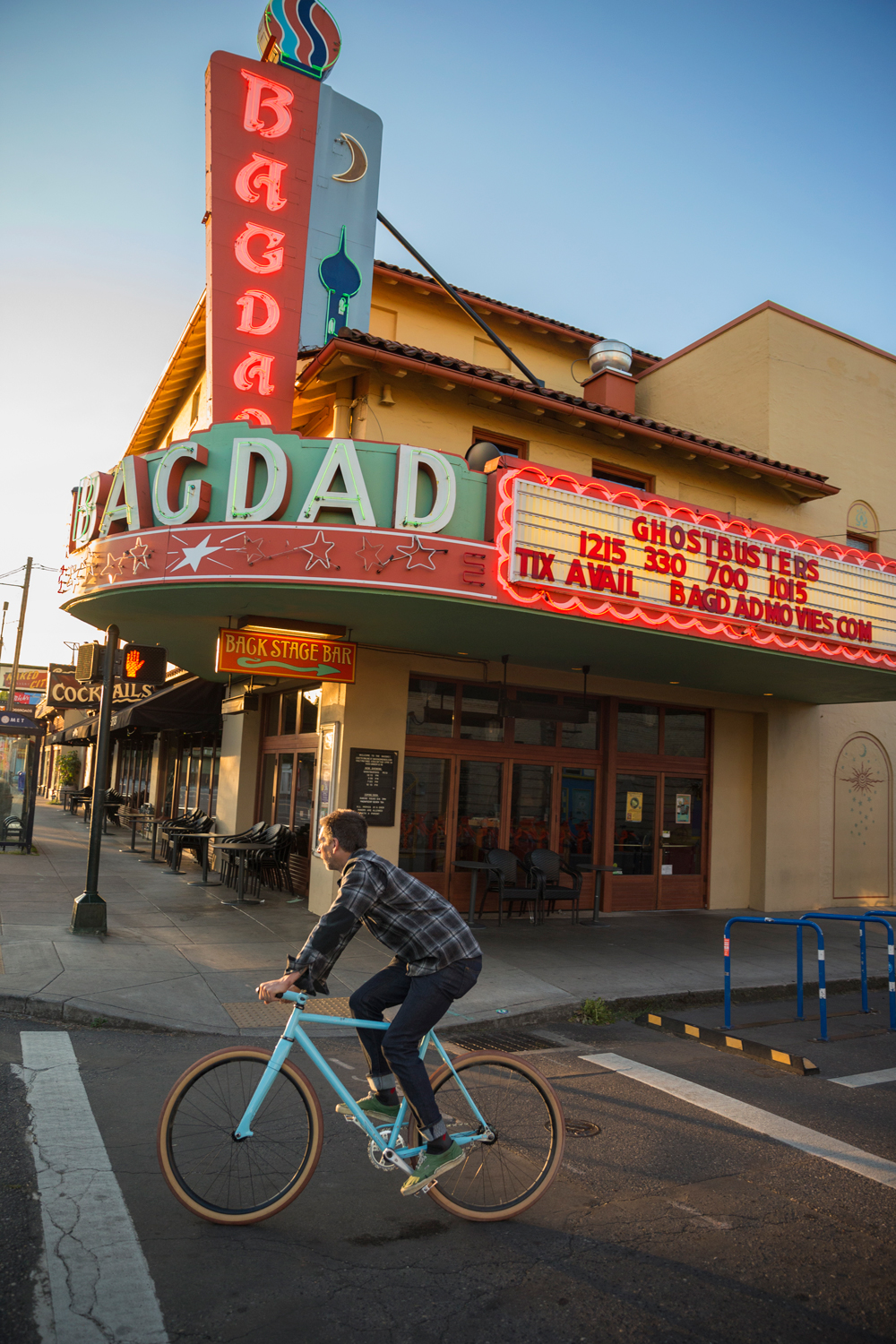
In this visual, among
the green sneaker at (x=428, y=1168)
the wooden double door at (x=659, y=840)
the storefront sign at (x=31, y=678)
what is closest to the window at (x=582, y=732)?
the wooden double door at (x=659, y=840)

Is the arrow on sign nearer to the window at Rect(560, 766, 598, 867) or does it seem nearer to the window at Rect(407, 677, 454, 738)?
the window at Rect(407, 677, 454, 738)

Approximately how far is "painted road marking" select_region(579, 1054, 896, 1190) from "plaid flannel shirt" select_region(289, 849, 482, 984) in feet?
8.64

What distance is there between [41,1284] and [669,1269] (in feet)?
7.87

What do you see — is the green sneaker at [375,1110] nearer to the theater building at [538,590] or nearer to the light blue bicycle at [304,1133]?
the light blue bicycle at [304,1133]

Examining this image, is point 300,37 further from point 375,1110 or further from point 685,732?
point 375,1110

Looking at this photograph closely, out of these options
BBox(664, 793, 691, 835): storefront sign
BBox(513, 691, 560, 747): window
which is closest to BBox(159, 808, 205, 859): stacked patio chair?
BBox(513, 691, 560, 747): window

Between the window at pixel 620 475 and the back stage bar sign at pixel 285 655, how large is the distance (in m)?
5.10

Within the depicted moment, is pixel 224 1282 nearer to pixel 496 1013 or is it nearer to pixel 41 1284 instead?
pixel 41 1284

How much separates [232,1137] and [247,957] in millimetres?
5697

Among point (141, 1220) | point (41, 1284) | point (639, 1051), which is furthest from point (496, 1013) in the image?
point (41, 1284)

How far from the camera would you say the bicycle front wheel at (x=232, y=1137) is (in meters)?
3.79

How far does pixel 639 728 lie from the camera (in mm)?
14648

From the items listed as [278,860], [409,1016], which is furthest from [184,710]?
[409,1016]

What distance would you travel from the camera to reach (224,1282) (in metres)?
3.43
